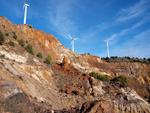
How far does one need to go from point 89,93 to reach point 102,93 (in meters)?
4.51

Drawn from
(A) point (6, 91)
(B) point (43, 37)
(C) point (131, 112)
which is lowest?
(C) point (131, 112)

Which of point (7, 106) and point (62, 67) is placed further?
point (62, 67)

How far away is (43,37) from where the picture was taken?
173 ft

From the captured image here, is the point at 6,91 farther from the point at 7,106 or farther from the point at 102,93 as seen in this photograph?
the point at 102,93

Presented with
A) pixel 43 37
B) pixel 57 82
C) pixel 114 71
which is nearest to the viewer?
pixel 57 82

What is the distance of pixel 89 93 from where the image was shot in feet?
99.5

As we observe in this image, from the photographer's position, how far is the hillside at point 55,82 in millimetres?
10933

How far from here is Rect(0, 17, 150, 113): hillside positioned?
10.9 meters

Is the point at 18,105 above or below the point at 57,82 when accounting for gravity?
below

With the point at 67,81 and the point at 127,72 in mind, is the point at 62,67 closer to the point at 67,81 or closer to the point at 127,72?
the point at 67,81

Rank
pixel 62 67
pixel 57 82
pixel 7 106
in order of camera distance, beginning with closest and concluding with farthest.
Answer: pixel 7 106 < pixel 57 82 < pixel 62 67

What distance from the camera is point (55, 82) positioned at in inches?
1148

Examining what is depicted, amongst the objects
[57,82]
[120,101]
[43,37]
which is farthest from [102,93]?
[43,37]

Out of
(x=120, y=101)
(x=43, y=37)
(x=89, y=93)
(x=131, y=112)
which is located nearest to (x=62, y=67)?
(x=89, y=93)
